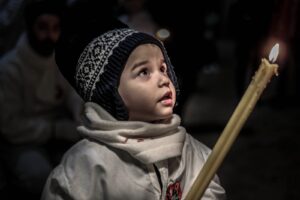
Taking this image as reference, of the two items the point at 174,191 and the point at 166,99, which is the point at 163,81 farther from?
the point at 174,191

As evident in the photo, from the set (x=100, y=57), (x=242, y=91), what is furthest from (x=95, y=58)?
(x=242, y=91)

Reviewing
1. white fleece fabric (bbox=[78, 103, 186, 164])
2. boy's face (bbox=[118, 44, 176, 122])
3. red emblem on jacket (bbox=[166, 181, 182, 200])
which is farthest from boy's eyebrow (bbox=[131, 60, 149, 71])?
red emblem on jacket (bbox=[166, 181, 182, 200])

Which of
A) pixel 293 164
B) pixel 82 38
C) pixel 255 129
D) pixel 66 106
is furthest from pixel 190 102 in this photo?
pixel 82 38

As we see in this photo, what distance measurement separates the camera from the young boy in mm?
1321

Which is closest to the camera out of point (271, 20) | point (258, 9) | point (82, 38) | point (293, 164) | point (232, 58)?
point (82, 38)

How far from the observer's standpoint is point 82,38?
1.45 m

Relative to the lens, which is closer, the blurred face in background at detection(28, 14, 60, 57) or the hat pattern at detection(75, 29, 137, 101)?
the hat pattern at detection(75, 29, 137, 101)

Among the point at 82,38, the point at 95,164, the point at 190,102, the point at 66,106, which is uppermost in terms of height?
the point at 82,38

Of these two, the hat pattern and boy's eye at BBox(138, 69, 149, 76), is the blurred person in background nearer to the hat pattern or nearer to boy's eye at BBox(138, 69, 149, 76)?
the hat pattern

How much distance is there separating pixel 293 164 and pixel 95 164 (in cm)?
231

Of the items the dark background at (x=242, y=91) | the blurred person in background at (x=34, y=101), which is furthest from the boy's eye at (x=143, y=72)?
the blurred person in background at (x=34, y=101)

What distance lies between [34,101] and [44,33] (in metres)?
0.33

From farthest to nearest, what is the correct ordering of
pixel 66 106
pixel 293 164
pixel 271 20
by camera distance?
pixel 293 164 → pixel 271 20 → pixel 66 106

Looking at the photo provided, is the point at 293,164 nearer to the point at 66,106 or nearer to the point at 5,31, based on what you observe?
the point at 66,106
